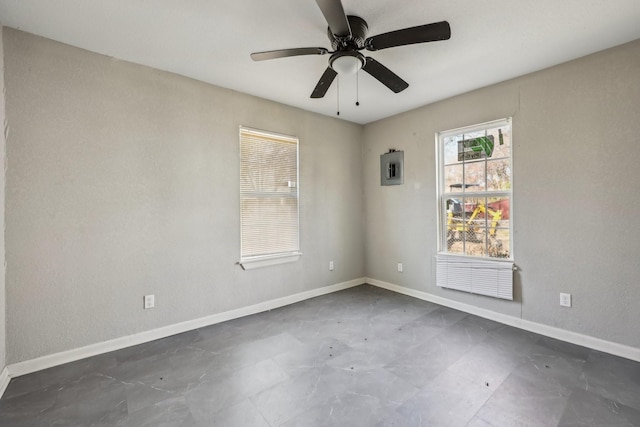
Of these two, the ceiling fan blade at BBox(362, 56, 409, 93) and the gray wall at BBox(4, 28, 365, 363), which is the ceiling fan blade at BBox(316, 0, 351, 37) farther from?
the gray wall at BBox(4, 28, 365, 363)

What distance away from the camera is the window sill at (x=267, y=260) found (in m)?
3.20

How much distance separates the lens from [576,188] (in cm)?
252

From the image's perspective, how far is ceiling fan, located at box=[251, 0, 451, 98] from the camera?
1551 mm

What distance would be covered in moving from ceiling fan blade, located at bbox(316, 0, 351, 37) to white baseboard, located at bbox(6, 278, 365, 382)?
2.81m

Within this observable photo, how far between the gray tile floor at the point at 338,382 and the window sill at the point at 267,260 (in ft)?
2.33

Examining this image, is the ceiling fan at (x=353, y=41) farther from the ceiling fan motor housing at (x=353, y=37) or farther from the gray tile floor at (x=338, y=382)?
the gray tile floor at (x=338, y=382)

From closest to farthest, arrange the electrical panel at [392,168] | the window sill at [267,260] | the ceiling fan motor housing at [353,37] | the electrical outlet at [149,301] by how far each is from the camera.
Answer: the ceiling fan motor housing at [353,37] → the electrical outlet at [149,301] → the window sill at [267,260] → the electrical panel at [392,168]

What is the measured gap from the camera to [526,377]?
6.59 feet

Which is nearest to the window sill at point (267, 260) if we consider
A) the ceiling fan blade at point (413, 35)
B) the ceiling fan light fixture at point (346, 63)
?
the ceiling fan light fixture at point (346, 63)

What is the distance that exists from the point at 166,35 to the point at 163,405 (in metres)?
2.58

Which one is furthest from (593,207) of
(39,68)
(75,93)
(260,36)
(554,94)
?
(39,68)

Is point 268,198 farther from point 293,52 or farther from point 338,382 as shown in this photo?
point 338,382

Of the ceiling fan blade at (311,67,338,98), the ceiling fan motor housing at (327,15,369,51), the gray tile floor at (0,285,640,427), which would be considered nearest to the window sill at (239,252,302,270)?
the gray tile floor at (0,285,640,427)

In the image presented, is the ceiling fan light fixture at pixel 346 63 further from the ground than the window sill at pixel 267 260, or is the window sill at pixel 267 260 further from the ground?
the ceiling fan light fixture at pixel 346 63
